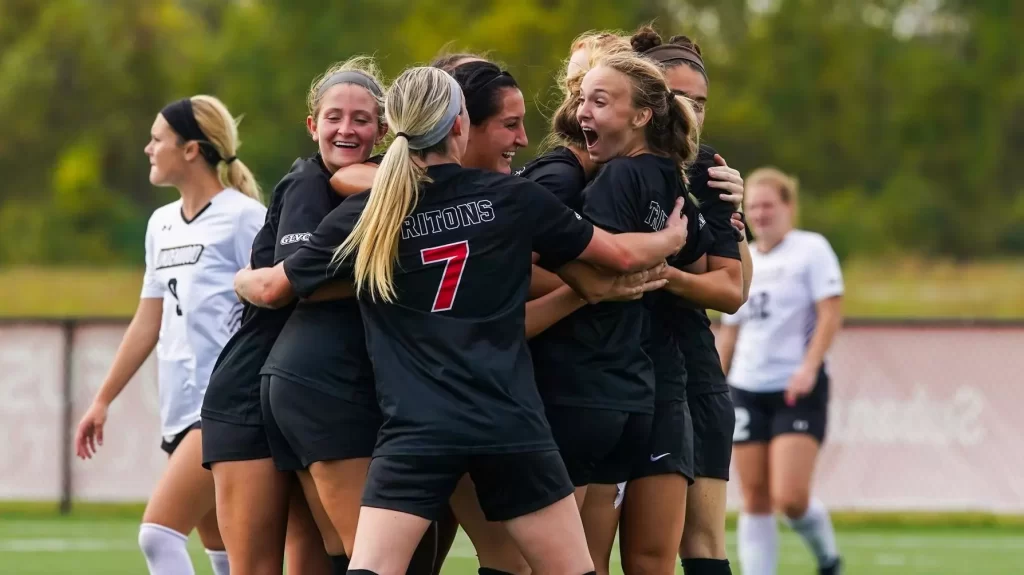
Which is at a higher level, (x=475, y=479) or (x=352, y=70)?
(x=352, y=70)

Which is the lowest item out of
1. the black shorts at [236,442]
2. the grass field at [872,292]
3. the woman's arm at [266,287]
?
the grass field at [872,292]

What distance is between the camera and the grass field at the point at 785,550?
8.12 metres

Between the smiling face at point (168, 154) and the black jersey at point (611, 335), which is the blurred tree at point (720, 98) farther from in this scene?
the black jersey at point (611, 335)

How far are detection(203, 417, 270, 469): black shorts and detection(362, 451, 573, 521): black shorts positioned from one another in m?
0.59

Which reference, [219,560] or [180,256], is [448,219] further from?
[219,560]

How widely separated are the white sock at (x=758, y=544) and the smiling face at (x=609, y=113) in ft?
10.8

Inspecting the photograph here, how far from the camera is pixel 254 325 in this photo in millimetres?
4301

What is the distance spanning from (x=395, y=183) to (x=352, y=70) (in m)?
0.75

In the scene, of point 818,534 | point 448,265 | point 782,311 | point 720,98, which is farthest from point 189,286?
point 720,98

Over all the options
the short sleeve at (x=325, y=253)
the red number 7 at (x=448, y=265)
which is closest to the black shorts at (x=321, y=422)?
the short sleeve at (x=325, y=253)

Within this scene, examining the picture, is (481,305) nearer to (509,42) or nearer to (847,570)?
(847,570)

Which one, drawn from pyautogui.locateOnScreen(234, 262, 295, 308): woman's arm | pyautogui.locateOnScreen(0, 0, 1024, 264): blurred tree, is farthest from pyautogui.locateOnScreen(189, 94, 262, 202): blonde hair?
pyautogui.locateOnScreen(0, 0, 1024, 264): blurred tree

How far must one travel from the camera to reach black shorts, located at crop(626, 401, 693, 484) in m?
4.23

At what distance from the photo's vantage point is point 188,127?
5.38m
